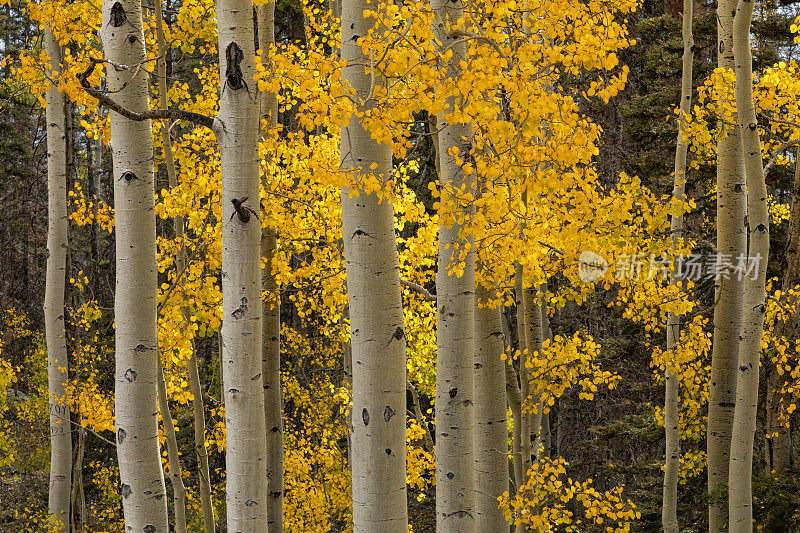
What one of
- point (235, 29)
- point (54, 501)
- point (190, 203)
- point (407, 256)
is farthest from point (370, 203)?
point (54, 501)

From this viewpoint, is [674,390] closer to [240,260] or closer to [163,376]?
[163,376]

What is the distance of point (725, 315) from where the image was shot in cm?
694

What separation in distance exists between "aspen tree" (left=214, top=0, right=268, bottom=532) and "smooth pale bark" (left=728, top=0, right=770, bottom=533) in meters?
3.87

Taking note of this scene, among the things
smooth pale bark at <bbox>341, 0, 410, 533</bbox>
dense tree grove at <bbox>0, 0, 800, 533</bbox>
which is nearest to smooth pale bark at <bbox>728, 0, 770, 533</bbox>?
dense tree grove at <bbox>0, 0, 800, 533</bbox>

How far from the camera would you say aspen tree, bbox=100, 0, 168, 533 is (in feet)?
11.3

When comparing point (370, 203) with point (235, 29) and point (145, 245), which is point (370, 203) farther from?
point (145, 245)

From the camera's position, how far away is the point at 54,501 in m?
7.35

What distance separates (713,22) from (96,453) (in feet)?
42.2

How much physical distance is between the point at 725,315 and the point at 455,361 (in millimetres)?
4345

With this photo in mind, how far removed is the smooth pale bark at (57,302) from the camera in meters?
7.31

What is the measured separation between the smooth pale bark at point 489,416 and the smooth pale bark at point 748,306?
1.97 meters

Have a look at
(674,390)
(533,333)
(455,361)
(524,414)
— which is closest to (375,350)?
(455,361)

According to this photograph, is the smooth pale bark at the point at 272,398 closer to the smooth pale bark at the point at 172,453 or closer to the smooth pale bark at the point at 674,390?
the smooth pale bark at the point at 172,453

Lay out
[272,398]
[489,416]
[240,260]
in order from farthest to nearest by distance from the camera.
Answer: [272,398]
[489,416]
[240,260]
